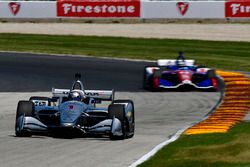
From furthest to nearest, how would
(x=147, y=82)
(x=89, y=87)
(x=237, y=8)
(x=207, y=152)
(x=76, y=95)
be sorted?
(x=237, y=8) < (x=89, y=87) < (x=147, y=82) < (x=76, y=95) < (x=207, y=152)

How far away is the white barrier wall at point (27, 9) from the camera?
2247 inches

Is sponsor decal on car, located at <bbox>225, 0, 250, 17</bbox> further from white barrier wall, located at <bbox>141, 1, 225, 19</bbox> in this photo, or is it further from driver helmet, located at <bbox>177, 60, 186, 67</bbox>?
driver helmet, located at <bbox>177, 60, 186, 67</bbox>

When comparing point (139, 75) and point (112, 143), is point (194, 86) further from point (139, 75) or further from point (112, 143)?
point (112, 143)

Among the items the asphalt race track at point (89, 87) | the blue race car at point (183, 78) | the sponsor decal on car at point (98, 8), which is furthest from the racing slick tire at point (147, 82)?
the sponsor decal on car at point (98, 8)

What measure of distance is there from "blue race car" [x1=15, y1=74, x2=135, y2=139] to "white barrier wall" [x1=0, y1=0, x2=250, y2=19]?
37402mm

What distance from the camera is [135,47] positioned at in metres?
46.8

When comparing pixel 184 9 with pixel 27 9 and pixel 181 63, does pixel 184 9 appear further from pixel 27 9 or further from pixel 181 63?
pixel 181 63

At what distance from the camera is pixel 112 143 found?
57.1 feet

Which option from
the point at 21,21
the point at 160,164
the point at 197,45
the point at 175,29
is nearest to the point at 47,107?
the point at 160,164

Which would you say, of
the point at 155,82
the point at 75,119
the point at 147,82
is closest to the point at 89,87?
the point at 147,82

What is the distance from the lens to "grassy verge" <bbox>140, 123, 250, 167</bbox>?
13867 mm

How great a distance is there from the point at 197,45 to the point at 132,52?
4.86 metres

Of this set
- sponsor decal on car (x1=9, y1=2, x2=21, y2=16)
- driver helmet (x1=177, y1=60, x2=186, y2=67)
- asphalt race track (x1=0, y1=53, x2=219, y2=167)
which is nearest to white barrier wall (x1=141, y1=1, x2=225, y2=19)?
sponsor decal on car (x1=9, y1=2, x2=21, y2=16)

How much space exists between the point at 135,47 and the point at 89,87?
15.7 metres
